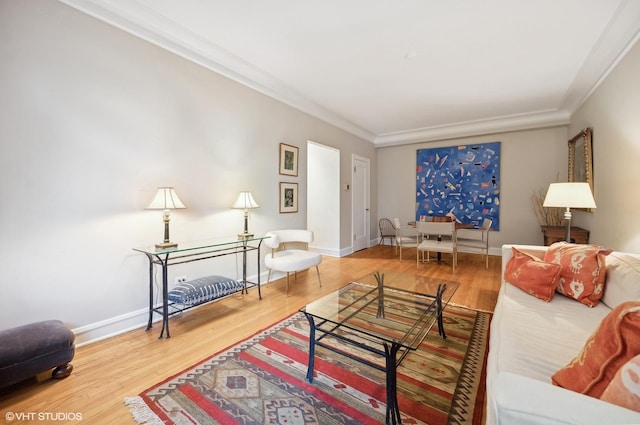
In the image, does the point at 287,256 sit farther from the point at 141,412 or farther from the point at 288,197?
the point at 141,412

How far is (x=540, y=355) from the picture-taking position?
4.29ft

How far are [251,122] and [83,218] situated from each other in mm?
2016

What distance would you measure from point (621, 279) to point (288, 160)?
11.5 feet

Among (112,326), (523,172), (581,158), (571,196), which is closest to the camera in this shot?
(112,326)

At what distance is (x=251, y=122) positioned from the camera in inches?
135

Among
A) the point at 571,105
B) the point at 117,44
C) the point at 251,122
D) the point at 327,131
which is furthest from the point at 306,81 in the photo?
the point at 571,105

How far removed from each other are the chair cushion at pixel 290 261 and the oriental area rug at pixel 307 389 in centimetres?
107

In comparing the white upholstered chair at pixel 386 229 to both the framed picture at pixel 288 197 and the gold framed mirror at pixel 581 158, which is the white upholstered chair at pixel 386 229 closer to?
the framed picture at pixel 288 197

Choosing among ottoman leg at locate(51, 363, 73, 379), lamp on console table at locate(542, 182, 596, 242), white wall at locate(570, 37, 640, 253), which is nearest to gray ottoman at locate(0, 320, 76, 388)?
ottoman leg at locate(51, 363, 73, 379)

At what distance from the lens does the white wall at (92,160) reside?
6.06ft

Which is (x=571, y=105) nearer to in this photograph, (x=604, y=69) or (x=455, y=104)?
(x=604, y=69)

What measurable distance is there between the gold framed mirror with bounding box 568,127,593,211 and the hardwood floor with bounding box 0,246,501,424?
5.89 feet

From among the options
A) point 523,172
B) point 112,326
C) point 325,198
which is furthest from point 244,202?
point 523,172

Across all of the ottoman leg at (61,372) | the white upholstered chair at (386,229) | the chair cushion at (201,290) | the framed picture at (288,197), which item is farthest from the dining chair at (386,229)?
the ottoman leg at (61,372)
